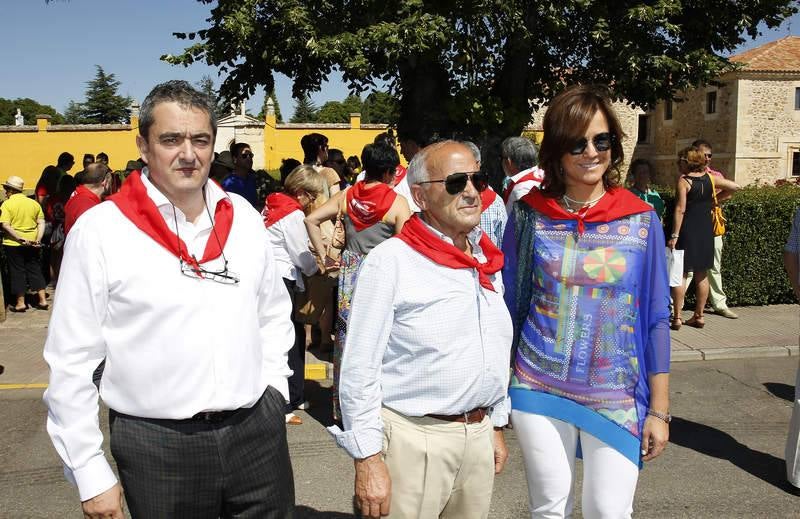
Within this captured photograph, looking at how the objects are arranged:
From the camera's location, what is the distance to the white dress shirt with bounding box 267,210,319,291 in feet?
19.0

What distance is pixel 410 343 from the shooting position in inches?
96.7

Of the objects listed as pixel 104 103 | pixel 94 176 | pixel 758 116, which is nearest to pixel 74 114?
pixel 104 103

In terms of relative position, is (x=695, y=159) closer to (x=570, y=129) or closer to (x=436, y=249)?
(x=570, y=129)

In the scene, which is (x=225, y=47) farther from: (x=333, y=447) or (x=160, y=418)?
(x=160, y=418)

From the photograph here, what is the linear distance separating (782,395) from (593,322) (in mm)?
4793

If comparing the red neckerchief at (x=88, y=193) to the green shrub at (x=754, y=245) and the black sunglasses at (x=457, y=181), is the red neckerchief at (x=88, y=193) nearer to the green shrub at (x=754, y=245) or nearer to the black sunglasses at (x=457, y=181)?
the black sunglasses at (x=457, y=181)

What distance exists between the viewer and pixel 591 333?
267 cm

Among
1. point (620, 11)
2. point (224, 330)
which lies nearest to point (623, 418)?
point (224, 330)

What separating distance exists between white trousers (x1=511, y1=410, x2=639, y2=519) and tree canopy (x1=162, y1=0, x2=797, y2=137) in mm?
10371

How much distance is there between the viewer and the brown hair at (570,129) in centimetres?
271

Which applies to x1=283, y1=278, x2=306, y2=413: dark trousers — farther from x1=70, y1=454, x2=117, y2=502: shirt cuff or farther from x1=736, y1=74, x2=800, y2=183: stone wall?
x1=736, y1=74, x2=800, y2=183: stone wall

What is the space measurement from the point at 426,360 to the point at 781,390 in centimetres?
544

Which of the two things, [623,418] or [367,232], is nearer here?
[623,418]

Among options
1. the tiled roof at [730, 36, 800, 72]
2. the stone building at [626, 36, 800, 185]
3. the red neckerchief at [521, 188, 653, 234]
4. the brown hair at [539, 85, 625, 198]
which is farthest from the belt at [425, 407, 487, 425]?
the tiled roof at [730, 36, 800, 72]
